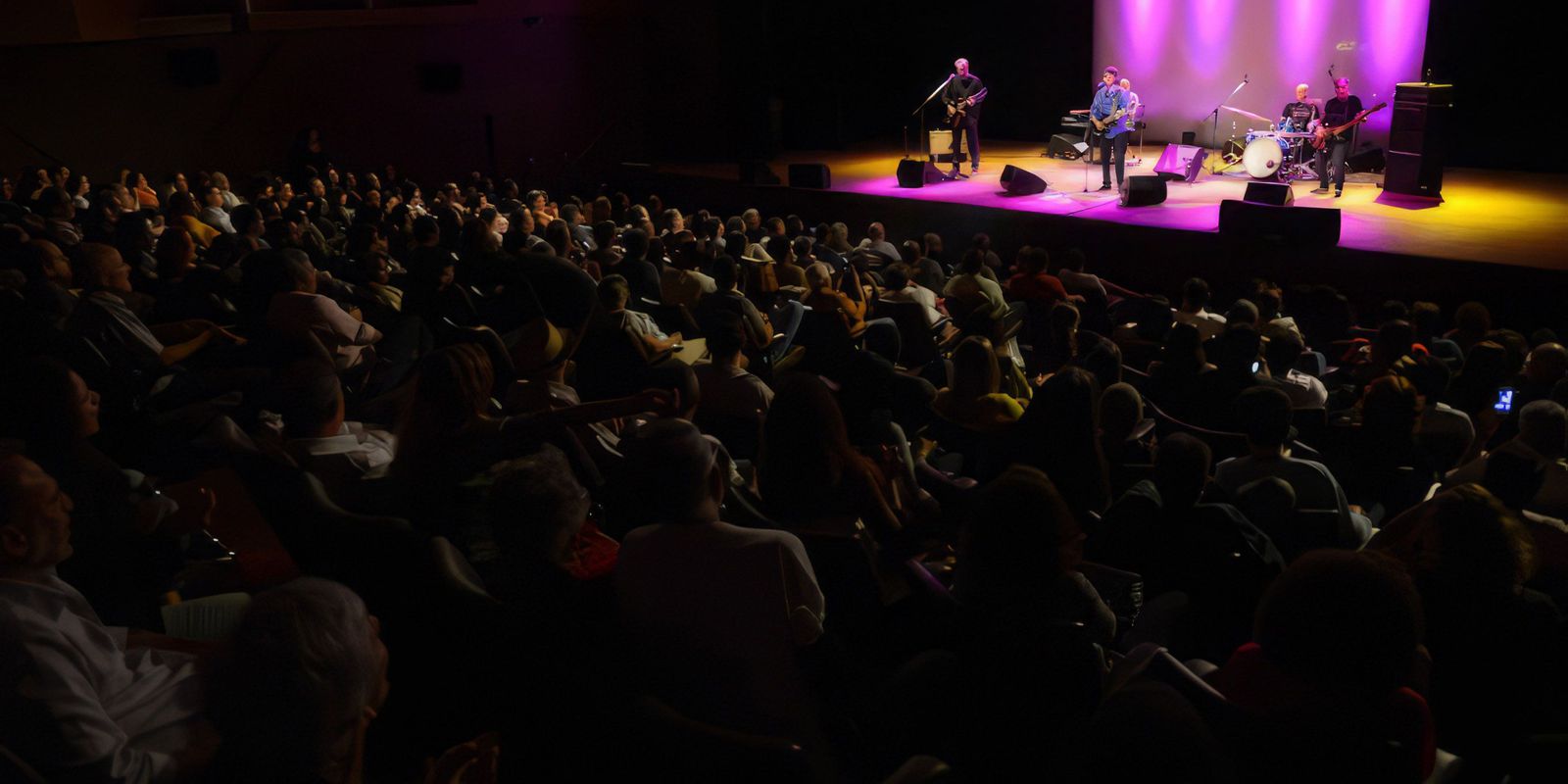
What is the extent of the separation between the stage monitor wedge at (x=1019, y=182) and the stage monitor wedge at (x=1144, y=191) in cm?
103

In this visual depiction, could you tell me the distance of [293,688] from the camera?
143 cm

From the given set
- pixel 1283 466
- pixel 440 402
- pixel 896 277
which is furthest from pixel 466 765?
pixel 896 277

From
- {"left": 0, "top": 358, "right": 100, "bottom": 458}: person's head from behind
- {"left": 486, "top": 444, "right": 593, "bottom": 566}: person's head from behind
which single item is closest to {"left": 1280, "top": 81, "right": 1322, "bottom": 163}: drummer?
{"left": 486, "top": 444, "right": 593, "bottom": 566}: person's head from behind

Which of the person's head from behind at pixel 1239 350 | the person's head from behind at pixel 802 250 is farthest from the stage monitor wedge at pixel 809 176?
the person's head from behind at pixel 1239 350

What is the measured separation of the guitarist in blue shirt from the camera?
35.0 ft

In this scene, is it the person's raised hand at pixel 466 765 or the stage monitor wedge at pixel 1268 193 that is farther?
the stage monitor wedge at pixel 1268 193

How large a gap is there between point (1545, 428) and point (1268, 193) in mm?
6290

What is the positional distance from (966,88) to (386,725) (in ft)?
35.1

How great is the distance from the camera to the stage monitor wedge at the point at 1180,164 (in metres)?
11.5

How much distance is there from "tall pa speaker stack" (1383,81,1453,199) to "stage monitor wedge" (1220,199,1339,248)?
2.34 m

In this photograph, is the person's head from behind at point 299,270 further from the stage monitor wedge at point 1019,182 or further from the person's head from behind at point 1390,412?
the stage monitor wedge at point 1019,182

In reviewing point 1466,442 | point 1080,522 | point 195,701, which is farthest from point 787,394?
point 1466,442

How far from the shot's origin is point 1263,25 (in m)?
12.5

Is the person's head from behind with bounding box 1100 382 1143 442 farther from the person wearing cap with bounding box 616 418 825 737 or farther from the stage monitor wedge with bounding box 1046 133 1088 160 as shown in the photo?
the stage monitor wedge with bounding box 1046 133 1088 160
